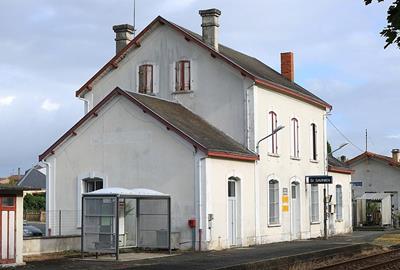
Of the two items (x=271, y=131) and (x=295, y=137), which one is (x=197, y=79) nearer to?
(x=271, y=131)

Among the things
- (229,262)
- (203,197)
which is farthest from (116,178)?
(229,262)

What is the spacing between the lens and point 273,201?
101 feet

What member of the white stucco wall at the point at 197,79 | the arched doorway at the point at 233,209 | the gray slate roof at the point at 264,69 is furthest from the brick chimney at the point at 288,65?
the arched doorway at the point at 233,209

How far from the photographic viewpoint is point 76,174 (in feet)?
91.4

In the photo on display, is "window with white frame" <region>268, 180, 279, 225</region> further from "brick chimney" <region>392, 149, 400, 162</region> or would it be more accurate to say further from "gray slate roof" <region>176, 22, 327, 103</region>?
"brick chimney" <region>392, 149, 400, 162</region>

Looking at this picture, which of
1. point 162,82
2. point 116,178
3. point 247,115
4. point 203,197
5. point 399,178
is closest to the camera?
point 203,197

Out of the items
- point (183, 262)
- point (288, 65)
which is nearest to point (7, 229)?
point (183, 262)

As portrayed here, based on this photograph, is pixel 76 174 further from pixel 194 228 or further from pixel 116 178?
pixel 194 228

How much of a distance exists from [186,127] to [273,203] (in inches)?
263

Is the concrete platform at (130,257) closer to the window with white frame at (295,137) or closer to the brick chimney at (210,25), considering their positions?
the brick chimney at (210,25)

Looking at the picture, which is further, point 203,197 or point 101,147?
point 101,147

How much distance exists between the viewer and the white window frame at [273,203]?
3036cm

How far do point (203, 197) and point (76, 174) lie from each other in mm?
5854

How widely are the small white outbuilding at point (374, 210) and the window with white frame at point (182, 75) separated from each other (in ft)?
70.0
